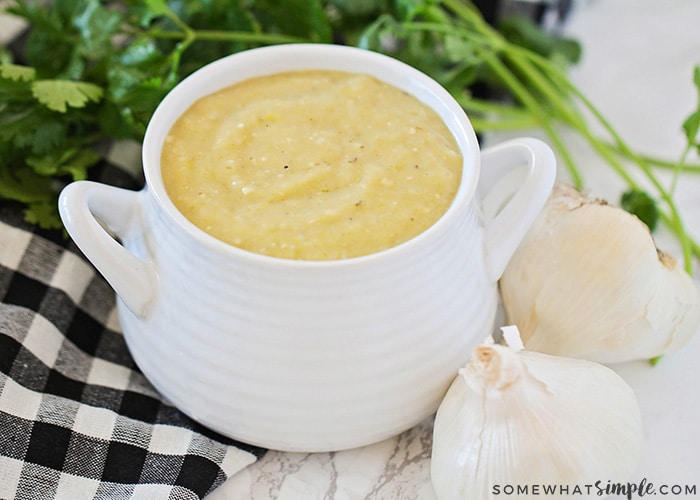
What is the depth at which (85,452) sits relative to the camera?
3.36 feet

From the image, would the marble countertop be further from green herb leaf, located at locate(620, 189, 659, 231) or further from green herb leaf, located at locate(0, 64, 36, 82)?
green herb leaf, located at locate(0, 64, 36, 82)

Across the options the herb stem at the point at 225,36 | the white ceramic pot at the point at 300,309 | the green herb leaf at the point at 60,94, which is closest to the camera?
the white ceramic pot at the point at 300,309

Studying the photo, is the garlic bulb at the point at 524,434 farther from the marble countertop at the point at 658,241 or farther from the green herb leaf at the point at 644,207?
the green herb leaf at the point at 644,207

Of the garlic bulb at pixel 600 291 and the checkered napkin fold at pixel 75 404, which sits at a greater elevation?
the garlic bulb at pixel 600 291

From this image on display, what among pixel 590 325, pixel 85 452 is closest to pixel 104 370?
pixel 85 452

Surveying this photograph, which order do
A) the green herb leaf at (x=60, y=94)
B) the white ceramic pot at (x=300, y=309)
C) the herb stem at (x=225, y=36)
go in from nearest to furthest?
the white ceramic pot at (x=300, y=309), the green herb leaf at (x=60, y=94), the herb stem at (x=225, y=36)

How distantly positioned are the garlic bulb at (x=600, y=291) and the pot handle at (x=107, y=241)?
1.53ft

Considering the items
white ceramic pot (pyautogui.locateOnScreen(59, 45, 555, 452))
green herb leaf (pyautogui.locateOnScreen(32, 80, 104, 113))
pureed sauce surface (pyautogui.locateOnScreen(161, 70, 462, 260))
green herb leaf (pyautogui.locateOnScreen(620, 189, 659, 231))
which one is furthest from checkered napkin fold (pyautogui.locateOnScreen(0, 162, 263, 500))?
green herb leaf (pyautogui.locateOnScreen(620, 189, 659, 231))

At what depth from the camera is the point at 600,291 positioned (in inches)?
42.7

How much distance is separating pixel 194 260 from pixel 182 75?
0.52m

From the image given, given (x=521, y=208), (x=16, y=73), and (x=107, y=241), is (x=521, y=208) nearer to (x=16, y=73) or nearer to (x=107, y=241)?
(x=107, y=241)

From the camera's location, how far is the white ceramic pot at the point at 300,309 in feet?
3.00

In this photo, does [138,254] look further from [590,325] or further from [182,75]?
[590,325]

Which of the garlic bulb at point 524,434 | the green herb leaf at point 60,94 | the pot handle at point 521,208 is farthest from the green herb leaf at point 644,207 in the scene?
the green herb leaf at point 60,94
